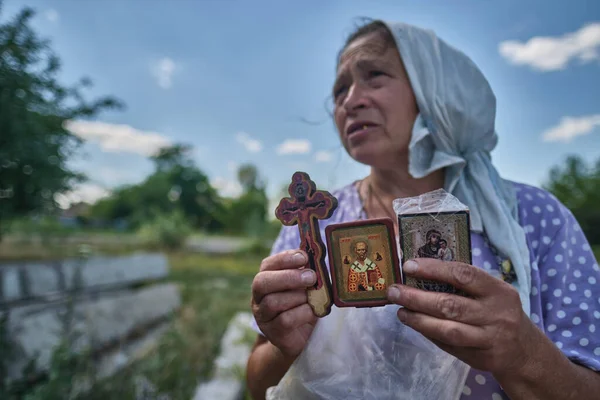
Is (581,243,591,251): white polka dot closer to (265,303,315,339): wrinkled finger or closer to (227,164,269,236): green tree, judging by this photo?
(265,303,315,339): wrinkled finger

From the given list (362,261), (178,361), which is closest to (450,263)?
(362,261)

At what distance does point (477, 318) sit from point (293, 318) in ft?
1.55

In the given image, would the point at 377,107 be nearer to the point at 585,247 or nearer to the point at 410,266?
the point at 410,266

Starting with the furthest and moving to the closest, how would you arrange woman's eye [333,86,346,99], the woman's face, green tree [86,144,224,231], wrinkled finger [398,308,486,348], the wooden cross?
green tree [86,144,224,231]
woman's eye [333,86,346,99]
the woman's face
the wooden cross
wrinkled finger [398,308,486,348]

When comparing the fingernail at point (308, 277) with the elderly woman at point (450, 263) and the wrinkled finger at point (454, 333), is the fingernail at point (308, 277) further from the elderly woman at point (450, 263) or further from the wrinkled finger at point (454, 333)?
the wrinkled finger at point (454, 333)

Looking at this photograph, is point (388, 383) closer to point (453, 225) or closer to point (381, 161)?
point (453, 225)

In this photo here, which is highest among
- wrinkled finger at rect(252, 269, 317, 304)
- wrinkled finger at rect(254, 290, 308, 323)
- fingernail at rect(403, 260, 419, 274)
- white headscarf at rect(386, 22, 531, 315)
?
white headscarf at rect(386, 22, 531, 315)

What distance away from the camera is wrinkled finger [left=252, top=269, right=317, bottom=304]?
1006 millimetres

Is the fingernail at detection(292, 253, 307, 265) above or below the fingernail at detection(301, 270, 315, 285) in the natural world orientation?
above

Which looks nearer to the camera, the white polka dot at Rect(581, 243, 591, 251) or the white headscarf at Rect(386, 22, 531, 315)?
the white polka dot at Rect(581, 243, 591, 251)

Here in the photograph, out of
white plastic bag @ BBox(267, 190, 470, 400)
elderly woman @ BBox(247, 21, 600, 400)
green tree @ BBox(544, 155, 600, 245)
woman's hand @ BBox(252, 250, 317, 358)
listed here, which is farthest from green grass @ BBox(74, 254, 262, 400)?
green tree @ BBox(544, 155, 600, 245)

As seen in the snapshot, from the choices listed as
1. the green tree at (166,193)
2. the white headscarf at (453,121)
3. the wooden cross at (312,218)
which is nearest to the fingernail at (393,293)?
the wooden cross at (312,218)

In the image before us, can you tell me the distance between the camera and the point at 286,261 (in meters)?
1.04

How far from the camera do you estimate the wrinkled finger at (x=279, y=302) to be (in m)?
1.02
